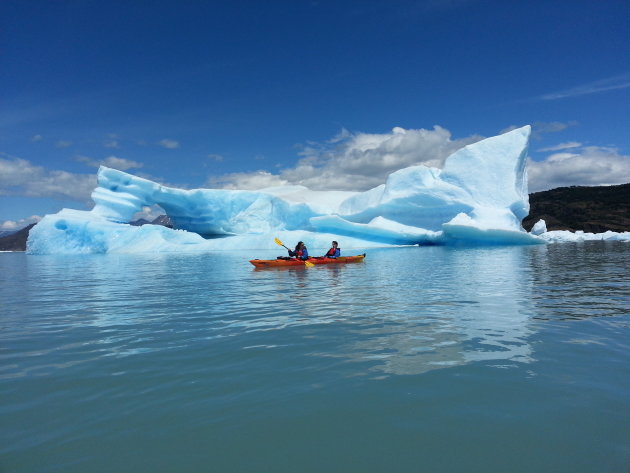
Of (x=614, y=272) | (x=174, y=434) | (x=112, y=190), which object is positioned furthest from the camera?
(x=112, y=190)

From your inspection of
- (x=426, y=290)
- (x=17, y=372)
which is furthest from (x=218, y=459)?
(x=426, y=290)

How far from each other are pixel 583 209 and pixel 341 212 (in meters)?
49.4

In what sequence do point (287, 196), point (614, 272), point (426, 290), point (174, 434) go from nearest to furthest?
point (174, 434) → point (426, 290) → point (614, 272) → point (287, 196)

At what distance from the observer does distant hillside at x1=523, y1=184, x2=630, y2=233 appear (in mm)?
55938

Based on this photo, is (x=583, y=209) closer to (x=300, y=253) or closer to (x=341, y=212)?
(x=341, y=212)

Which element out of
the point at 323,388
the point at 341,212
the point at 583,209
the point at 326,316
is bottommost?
the point at 323,388

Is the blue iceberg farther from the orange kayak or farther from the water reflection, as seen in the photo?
the water reflection

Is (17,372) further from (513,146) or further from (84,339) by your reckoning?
(513,146)

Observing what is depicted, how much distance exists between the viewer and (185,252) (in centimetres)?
2539

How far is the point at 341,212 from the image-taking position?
89.9 feet

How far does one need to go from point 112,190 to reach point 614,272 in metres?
26.9

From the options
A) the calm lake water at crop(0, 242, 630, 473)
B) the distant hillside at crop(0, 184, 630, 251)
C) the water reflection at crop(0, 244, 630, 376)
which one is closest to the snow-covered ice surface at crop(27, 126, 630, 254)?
the water reflection at crop(0, 244, 630, 376)

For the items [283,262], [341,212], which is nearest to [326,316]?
[283,262]

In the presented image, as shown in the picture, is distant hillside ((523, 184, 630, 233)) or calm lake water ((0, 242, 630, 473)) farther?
distant hillside ((523, 184, 630, 233))
